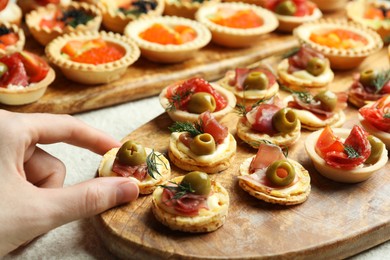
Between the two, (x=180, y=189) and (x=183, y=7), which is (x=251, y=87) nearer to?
(x=180, y=189)

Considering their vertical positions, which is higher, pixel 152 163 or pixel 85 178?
pixel 152 163

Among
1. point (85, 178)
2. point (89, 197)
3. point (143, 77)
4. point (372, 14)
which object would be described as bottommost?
point (85, 178)

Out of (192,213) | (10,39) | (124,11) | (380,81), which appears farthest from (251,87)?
(10,39)

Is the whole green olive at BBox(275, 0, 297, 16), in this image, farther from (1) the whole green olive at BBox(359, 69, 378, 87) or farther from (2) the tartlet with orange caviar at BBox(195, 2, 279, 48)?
(1) the whole green olive at BBox(359, 69, 378, 87)

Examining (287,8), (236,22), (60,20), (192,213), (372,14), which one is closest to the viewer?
(192,213)

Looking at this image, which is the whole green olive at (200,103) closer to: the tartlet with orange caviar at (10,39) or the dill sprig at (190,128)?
the dill sprig at (190,128)

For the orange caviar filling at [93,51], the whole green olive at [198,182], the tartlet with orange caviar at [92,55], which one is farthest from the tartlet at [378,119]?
the orange caviar filling at [93,51]

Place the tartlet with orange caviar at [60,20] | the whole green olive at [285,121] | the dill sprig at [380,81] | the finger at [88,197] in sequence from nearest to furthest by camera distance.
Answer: the finger at [88,197]
the whole green olive at [285,121]
the dill sprig at [380,81]
the tartlet with orange caviar at [60,20]
